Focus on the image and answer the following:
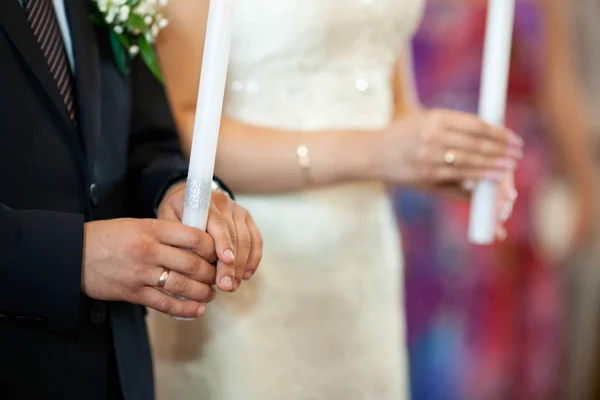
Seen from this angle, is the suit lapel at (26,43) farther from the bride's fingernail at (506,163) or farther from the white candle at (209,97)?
the bride's fingernail at (506,163)

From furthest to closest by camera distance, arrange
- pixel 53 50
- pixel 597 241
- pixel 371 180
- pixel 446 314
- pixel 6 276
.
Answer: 1. pixel 446 314
2. pixel 597 241
3. pixel 371 180
4. pixel 53 50
5. pixel 6 276

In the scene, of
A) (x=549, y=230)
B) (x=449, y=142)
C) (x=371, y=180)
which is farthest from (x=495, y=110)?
(x=549, y=230)

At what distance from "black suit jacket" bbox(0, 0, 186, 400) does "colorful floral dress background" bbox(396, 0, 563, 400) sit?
1073 mm

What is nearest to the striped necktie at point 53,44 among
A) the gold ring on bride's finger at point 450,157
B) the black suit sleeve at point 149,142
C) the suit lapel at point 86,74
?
the suit lapel at point 86,74

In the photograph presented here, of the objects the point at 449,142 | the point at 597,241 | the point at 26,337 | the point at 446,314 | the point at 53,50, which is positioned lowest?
the point at 446,314

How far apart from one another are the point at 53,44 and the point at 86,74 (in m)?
0.05

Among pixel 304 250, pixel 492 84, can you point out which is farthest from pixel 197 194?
pixel 304 250

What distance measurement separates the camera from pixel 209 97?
60cm

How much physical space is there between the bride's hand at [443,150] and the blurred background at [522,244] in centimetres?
84

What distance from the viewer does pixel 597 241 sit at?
1.83 m

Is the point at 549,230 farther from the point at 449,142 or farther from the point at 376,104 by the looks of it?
the point at 449,142

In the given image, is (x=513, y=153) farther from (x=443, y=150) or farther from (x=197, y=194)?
(x=197, y=194)

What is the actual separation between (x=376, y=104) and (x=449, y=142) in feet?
0.74

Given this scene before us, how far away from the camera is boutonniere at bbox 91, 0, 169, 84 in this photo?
0.90m
